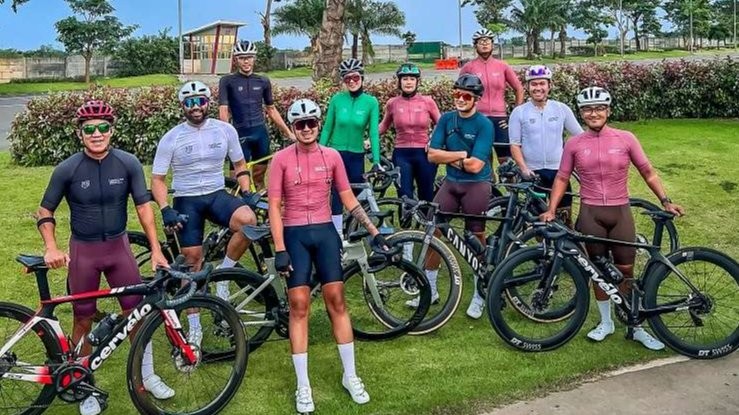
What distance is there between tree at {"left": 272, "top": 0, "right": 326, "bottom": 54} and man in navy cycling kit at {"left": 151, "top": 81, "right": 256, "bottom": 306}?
113 ft

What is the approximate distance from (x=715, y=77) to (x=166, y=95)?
37.2 ft

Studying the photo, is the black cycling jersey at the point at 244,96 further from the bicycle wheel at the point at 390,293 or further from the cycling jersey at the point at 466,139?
the bicycle wheel at the point at 390,293

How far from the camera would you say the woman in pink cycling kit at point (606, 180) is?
497 centimetres

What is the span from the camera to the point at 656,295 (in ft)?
16.1

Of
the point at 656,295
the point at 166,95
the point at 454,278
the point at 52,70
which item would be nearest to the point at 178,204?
the point at 454,278

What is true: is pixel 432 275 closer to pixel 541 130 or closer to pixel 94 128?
pixel 541 130

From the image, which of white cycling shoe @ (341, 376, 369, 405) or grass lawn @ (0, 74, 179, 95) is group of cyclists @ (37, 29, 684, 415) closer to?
white cycling shoe @ (341, 376, 369, 405)

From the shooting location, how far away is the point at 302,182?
4258mm

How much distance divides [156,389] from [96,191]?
125cm

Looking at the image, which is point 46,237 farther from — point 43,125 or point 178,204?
point 43,125

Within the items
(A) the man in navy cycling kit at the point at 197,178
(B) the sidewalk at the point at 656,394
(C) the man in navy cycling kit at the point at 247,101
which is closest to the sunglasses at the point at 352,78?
(C) the man in navy cycling kit at the point at 247,101

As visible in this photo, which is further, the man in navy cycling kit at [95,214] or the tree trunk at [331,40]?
the tree trunk at [331,40]

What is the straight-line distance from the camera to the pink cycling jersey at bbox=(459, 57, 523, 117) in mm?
7375

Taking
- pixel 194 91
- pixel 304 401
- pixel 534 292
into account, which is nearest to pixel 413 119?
pixel 534 292
